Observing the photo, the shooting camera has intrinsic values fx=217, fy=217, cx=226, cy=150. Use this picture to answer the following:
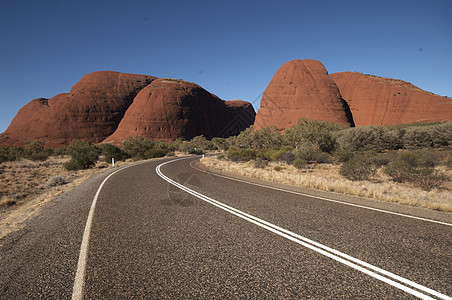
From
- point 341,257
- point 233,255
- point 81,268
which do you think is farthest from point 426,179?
point 81,268

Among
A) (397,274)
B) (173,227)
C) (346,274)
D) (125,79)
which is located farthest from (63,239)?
(125,79)

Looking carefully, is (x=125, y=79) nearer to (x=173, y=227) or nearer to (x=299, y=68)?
(x=299, y=68)

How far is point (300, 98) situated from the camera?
65312 millimetres

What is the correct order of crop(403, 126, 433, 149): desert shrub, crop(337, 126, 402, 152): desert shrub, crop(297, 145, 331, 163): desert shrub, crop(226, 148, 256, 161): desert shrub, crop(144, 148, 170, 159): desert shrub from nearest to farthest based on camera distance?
crop(297, 145, 331, 163): desert shrub
crop(226, 148, 256, 161): desert shrub
crop(403, 126, 433, 149): desert shrub
crop(337, 126, 402, 152): desert shrub
crop(144, 148, 170, 159): desert shrub

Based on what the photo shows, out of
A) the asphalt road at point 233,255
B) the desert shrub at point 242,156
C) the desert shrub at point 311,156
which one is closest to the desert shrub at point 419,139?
the desert shrub at point 311,156

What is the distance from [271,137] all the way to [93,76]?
92.0 metres

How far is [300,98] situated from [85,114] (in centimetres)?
7673

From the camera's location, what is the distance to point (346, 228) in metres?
4.31

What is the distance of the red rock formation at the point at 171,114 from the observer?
7812 cm

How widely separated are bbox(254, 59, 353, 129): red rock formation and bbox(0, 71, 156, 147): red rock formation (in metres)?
57.8

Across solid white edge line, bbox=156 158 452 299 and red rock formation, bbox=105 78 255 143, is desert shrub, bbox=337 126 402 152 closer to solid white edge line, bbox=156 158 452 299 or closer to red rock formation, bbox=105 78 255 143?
solid white edge line, bbox=156 158 452 299

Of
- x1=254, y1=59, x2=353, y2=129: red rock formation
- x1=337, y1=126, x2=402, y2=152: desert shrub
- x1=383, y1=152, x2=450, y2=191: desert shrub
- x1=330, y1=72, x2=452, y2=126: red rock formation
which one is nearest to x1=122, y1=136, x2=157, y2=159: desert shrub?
x1=337, y1=126, x2=402, y2=152: desert shrub

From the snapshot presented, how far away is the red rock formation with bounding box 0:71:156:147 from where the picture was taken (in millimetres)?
76312

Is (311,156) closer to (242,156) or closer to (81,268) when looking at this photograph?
(242,156)
